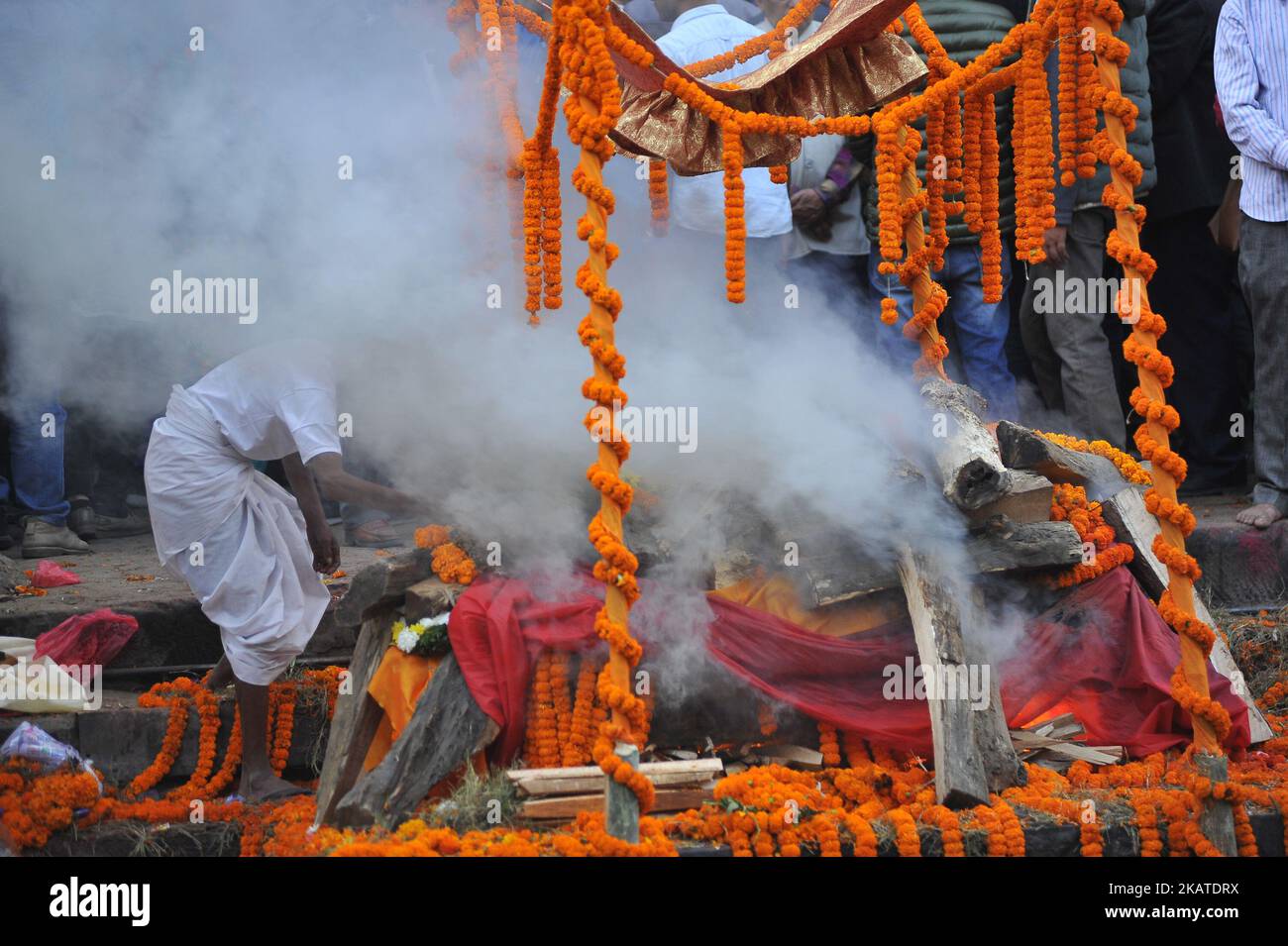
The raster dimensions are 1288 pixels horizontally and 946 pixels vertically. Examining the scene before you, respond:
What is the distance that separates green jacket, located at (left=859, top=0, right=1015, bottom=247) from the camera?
6.28 m

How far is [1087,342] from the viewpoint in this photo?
6594 millimetres

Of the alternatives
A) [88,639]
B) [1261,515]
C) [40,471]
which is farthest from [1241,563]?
[40,471]

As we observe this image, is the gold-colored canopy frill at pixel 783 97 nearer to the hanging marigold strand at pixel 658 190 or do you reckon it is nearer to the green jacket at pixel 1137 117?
the hanging marigold strand at pixel 658 190

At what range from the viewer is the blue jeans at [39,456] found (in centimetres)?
705

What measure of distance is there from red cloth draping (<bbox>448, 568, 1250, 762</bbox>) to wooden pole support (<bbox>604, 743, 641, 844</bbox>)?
91 cm

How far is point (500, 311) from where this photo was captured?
5750 mm

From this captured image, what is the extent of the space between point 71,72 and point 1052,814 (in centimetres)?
571

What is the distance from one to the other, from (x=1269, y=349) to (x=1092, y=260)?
1002 mm

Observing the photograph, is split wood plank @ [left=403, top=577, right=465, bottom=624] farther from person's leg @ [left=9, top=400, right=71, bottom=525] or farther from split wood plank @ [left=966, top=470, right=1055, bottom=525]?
person's leg @ [left=9, top=400, right=71, bottom=525]

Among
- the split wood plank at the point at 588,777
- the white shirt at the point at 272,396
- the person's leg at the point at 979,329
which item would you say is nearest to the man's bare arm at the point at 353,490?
the white shirt at the point at 272,396

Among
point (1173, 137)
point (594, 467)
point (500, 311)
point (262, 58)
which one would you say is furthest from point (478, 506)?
point (1173, 137)

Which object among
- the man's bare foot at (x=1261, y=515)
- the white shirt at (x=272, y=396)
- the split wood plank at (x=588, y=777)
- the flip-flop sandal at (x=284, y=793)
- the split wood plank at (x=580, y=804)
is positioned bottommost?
the flip-flop sandal at (x=284, y=793)

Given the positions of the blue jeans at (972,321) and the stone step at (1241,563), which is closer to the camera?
the stone step at (1241,563)

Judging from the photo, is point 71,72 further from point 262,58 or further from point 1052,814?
point 1052,814
